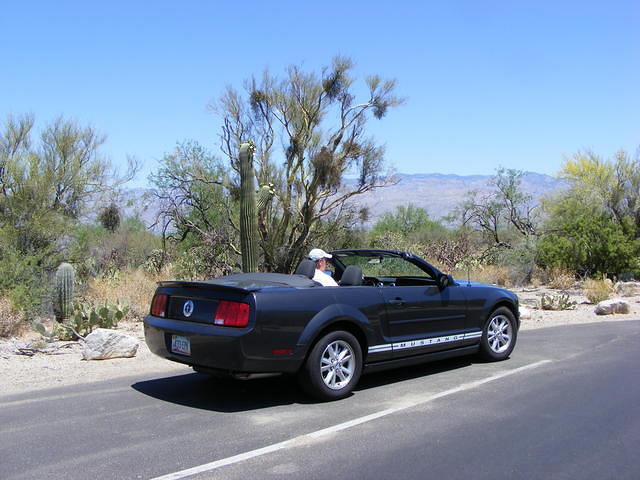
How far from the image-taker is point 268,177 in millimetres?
26312

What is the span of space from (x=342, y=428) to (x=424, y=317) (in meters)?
2.35

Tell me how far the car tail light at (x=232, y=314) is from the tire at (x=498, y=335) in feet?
12.4

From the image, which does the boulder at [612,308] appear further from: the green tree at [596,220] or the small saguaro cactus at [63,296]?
the small saguaro cactus at [63,296]

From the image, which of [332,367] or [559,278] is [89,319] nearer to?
[332,367]

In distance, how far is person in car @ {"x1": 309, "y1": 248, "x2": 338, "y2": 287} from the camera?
7469mm

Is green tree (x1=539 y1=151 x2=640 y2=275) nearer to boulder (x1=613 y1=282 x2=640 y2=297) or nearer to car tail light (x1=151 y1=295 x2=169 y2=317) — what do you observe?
boulder (x1=613 y1=282 x2=640 y2=297)

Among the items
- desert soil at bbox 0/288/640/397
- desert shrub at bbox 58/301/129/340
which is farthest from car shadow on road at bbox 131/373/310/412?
desert shrub at bbox 58/301/129/340

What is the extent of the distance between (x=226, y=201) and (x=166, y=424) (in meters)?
19.6

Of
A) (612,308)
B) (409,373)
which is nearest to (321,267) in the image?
(409,373)

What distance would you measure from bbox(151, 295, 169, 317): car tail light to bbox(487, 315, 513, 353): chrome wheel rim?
14.0 feet

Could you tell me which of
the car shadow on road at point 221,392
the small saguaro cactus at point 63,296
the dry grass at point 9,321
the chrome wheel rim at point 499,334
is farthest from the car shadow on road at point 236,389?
the small saguaro cactus at point 63,296

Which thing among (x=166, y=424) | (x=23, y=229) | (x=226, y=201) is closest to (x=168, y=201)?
(x=226, y=201)

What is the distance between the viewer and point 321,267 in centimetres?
783

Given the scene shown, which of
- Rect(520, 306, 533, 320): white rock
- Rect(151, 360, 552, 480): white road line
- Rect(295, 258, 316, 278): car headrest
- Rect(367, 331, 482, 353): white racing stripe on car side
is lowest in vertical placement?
Rect(151, 360, 552, 480): white road line
